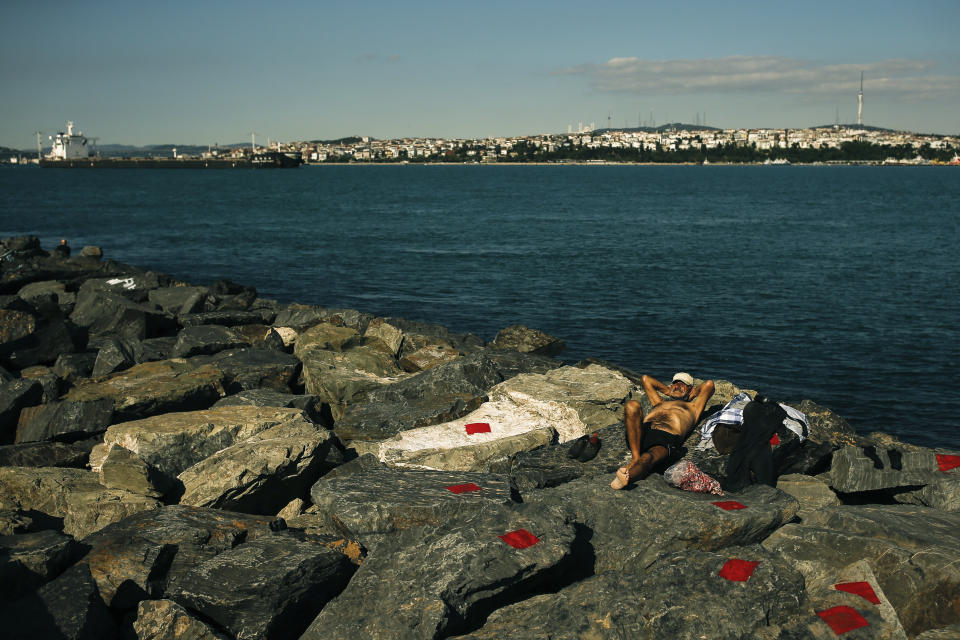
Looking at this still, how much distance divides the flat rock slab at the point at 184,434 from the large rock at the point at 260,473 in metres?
0.44

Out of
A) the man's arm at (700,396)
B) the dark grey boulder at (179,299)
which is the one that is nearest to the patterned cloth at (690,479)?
the man's arm at (700,396)

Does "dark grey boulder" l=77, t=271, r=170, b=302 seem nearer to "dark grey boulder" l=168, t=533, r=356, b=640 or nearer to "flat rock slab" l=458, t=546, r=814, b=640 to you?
"dark grey boulder" l=168, t=533, r=356, b=640

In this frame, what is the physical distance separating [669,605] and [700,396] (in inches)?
153

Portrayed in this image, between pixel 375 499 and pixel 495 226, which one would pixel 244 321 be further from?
pixel 495 226

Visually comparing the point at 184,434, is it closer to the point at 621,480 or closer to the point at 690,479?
the point at 621,480

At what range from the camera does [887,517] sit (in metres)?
6.47

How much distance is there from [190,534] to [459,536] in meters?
2.24

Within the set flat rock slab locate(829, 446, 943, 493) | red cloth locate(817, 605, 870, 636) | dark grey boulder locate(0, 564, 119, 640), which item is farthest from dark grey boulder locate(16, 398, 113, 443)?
flat rock slab locate(829, 446, 943, 493)

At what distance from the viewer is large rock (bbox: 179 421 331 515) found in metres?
7.28

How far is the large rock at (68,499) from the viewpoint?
6.94 metres

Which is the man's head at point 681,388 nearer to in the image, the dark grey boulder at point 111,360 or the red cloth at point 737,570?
the red cloth at point 737,570

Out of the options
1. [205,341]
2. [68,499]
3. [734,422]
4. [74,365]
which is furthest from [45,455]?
[734,422]

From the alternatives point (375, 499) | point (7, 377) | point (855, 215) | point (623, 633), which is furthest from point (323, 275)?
point (855, 215)

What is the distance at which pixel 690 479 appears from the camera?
7016 mm
